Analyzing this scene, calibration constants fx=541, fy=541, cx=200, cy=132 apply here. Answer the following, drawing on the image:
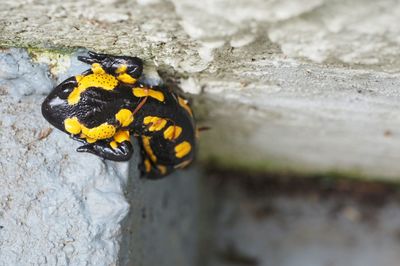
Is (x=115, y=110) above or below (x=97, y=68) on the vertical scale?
below

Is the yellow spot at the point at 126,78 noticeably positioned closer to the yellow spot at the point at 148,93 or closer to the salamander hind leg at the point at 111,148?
the yellow spot at the point at 148,93

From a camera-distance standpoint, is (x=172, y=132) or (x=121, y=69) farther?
(x=172, y=132)

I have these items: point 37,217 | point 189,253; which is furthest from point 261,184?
point 37,217

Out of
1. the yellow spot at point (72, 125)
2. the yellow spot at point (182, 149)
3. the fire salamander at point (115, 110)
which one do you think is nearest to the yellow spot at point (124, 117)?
the fire salamander at point (115, 110)

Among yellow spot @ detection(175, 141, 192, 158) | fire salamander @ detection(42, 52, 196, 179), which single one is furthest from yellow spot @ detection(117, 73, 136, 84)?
yellow spot @ detection(175, 141, 192, 158)

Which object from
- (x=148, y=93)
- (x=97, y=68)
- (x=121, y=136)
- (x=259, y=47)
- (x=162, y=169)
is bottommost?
(x=162, y=169)

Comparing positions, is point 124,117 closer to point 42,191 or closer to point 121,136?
point 121,136

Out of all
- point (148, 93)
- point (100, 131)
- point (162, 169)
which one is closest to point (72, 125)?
point (100, 131)
